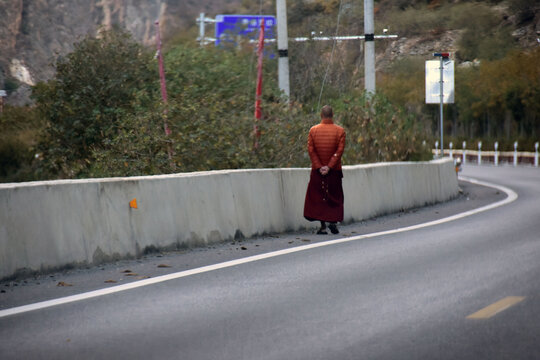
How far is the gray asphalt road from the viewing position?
630 cm

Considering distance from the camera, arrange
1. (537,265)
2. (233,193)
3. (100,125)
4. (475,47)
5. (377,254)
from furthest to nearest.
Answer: (475,47) < (100,125) < (233,193) < (377,254) < (537,265)

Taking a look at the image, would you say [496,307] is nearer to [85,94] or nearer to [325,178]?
[325,178]

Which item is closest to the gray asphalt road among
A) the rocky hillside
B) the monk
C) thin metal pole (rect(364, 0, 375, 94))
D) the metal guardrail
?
the monk

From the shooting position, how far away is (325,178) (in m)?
13.7

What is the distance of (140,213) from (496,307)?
453 centimetres

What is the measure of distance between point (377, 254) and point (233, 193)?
90.0 inches

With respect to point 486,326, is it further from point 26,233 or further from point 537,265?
point 26,233

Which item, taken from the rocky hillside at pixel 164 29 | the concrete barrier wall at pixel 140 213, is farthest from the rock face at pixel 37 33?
the concrete barrier wall at pixel 140 213

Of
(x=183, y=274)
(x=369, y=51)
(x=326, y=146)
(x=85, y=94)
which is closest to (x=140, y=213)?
(x=183, y=274)

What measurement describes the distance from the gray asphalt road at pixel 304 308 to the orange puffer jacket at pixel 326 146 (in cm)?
204

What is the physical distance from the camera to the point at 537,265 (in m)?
9.99

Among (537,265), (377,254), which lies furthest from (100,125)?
(537,265)

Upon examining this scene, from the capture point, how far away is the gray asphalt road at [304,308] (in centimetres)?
630

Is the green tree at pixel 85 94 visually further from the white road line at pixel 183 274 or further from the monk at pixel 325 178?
the monk at pixel 325 178
